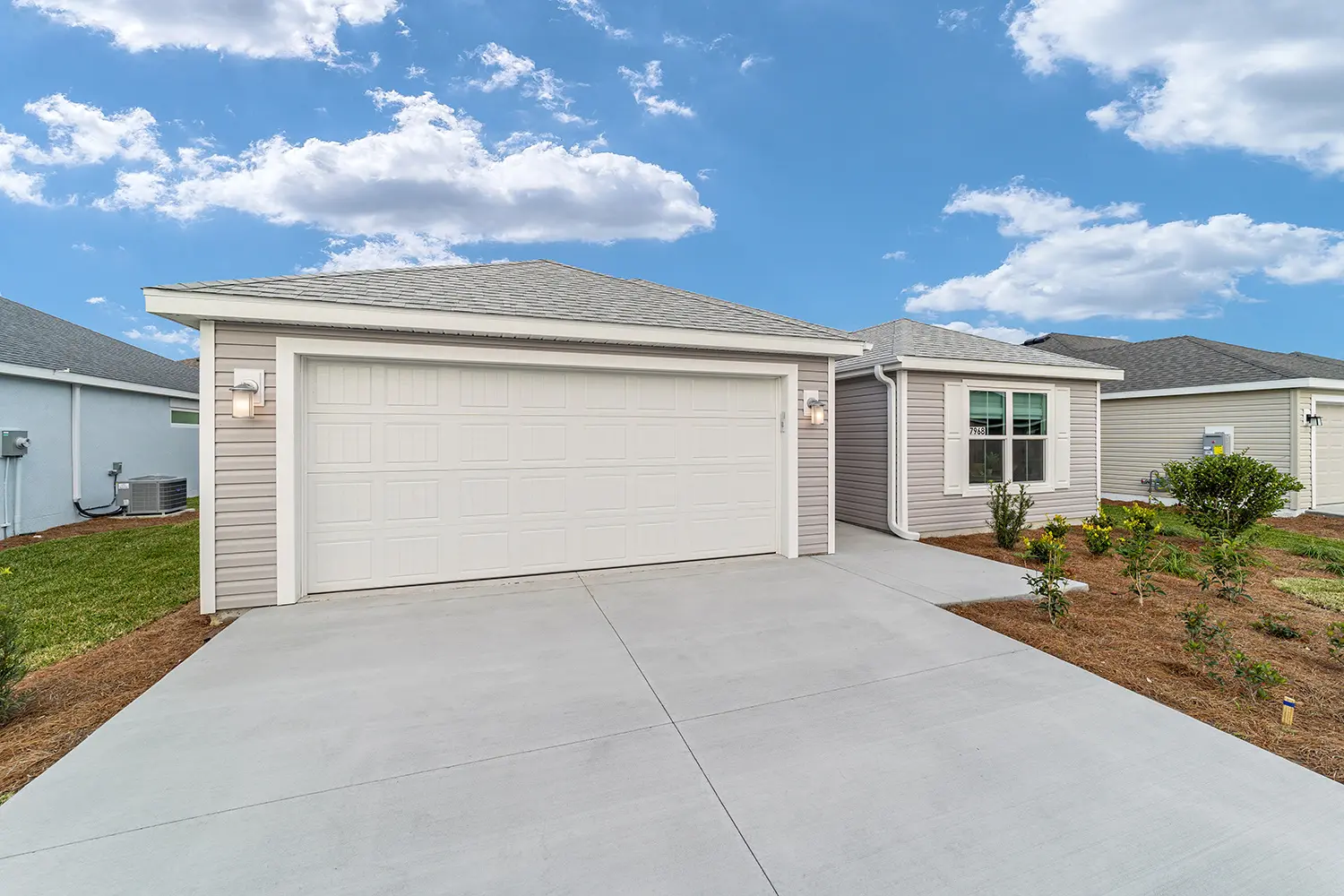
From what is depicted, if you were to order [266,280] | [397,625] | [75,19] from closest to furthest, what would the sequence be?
[397,625] → [266,280] → [75,19]

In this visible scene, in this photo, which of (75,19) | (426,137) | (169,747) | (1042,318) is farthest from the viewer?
(1042,318)

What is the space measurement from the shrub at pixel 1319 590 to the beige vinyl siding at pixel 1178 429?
6494mm

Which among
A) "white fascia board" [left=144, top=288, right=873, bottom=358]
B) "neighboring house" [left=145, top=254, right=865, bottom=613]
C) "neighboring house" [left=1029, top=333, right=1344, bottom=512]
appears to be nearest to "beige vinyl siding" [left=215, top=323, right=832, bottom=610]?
"neighboring house" [left=145, top=254, right=865, bottom=613]

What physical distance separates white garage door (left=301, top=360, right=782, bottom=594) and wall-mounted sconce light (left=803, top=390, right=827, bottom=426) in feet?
1.48

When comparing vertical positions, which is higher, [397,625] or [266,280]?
[266,280]

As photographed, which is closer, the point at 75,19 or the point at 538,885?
the point at 538,885

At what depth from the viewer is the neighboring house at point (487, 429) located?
15.2ft

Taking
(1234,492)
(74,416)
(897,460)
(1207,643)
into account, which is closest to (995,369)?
(897,460)

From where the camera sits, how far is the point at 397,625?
166 inches

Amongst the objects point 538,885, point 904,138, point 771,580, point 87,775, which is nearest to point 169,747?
point 87,775

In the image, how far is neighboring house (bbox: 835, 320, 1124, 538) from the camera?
312 inches

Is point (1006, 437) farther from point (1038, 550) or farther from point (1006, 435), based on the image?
point (1038, 550)

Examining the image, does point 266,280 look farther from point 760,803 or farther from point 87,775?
point 760,803

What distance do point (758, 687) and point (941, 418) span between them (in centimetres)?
640
